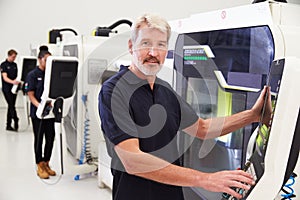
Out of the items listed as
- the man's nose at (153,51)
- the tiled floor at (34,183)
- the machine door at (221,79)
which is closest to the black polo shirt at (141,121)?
the man's nose at (153,51)

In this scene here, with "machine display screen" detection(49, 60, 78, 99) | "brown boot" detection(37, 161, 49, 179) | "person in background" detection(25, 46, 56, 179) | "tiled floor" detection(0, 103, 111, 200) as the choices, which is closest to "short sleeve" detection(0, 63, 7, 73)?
"tiled floor" detection(0, 103, 111, 200)

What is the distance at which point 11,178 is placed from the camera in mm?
3881

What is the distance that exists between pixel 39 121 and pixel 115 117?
292 centimetres

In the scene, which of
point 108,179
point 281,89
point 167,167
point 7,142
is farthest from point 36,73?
point 281,89

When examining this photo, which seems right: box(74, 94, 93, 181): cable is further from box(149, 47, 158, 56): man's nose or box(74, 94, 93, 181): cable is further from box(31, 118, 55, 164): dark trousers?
box(149, 47, 158, 56): man's nose

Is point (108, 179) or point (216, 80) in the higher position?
point (216, 80)

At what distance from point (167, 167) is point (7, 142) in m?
4.79

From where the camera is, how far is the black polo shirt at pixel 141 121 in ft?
4.19

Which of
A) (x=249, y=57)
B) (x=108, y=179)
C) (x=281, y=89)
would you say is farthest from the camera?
(x=108, y=179)

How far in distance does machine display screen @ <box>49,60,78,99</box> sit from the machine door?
1.62 m

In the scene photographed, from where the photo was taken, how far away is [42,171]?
3.94 meters

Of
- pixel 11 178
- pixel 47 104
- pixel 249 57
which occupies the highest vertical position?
pixel 249 57

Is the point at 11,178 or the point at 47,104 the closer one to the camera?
the point at 47,104

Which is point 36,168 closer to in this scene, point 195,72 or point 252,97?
point 195,72
